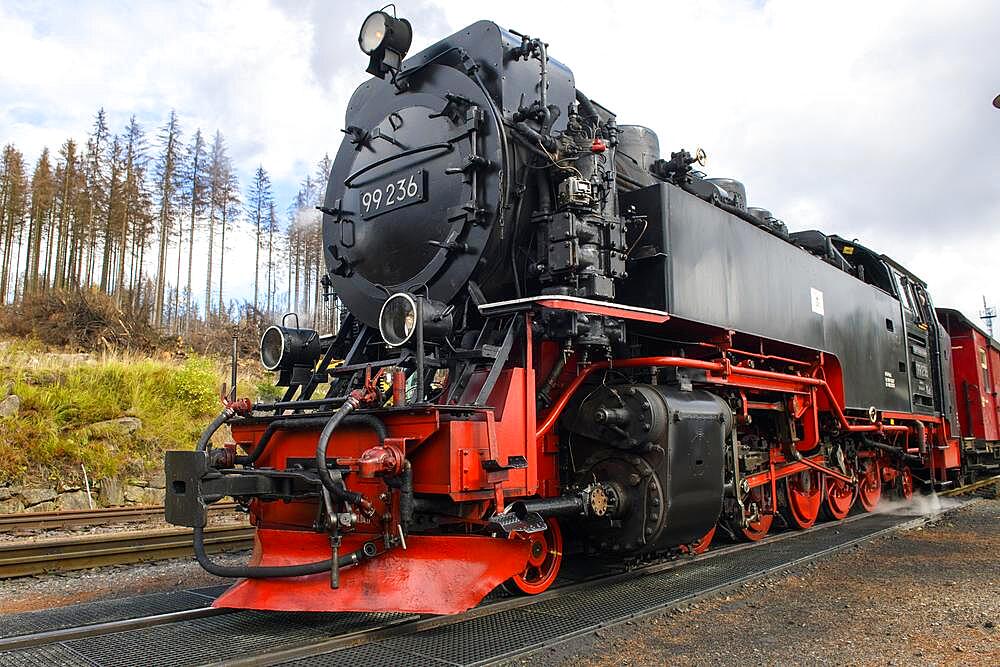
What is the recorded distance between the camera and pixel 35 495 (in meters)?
8.90

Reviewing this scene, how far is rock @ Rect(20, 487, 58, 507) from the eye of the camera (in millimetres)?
8841

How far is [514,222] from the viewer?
175 inches

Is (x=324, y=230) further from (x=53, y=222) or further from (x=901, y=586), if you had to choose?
(x=53, y=222)

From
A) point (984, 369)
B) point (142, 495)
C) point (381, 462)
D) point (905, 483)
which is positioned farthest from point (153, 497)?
point (984, 369)

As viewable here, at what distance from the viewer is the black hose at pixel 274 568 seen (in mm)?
3529

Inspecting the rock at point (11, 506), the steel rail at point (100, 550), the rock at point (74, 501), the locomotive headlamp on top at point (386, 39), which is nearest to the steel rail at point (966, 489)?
the steel rail at point (100, 550)

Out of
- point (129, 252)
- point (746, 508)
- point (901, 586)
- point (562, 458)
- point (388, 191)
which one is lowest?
point (901, 586)

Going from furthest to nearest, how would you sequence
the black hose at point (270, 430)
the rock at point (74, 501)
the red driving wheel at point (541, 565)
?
1. the rock at point (74, 501)
2. the red driving wheel at point (541, 565)
3. the black hose at point (270, 430)

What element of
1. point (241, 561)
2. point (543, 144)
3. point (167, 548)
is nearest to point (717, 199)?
point (543, 144)

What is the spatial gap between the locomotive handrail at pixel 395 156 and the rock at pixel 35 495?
21.1ft

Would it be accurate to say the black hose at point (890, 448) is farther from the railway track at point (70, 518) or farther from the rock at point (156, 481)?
the rock at point (156, 481)

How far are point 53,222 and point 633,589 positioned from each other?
2847 cm

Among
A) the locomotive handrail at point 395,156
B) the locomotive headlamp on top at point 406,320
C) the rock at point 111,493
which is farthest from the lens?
the rock at point 111,493

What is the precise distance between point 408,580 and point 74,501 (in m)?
7.51
